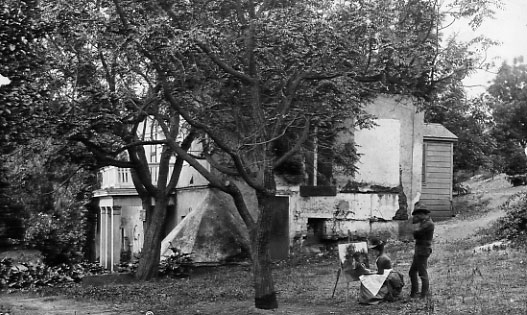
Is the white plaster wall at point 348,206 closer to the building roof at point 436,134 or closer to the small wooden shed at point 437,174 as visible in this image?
the small wooden shed at point 437,174

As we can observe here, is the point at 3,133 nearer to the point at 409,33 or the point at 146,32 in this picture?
the point at 146,32

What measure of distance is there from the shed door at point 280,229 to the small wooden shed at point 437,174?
781 cm

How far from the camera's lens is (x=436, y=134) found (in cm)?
3241

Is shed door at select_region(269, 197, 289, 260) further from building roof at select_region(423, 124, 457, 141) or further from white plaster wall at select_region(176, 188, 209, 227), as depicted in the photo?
building roof at select_region(423, 124, 457, 141)

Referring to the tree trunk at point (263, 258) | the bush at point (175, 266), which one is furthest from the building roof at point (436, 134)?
the tree trunk at point (263, 258)

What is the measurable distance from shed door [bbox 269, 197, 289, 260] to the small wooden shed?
7811 mm

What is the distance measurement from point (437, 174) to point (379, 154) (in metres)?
6.40

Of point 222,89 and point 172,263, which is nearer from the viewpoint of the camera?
point 222,89

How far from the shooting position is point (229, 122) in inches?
671

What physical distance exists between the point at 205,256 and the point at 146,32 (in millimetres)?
12437

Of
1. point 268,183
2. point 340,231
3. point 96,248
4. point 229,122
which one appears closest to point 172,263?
point 340,231

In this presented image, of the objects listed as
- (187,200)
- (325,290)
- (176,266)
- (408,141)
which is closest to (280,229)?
(176,266)

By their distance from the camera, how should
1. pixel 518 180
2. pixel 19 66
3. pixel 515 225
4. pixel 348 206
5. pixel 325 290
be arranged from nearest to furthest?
pixel 19 66, pixel 325 290, pixel 515 225, pixel 348 206, pixel 518 180

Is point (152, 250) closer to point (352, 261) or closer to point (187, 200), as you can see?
point (187, 200)
